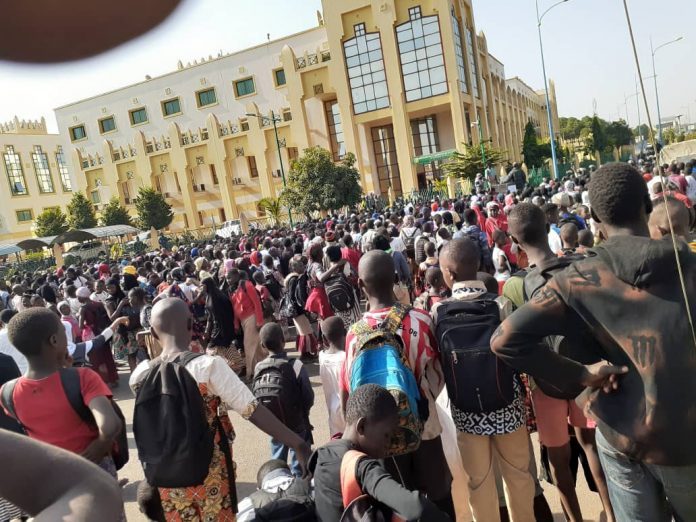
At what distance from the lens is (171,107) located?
44031 millimetres

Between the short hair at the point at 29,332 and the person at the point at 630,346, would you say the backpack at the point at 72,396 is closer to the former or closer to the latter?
the short hair at the point at 29,332

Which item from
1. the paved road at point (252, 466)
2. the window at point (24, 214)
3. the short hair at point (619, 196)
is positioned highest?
the window at point (24, 214)

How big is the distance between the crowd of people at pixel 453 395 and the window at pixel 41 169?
735mm

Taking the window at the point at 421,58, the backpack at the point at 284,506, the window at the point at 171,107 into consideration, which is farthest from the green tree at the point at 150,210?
the backpack at the point at 284,506

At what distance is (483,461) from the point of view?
2.83m

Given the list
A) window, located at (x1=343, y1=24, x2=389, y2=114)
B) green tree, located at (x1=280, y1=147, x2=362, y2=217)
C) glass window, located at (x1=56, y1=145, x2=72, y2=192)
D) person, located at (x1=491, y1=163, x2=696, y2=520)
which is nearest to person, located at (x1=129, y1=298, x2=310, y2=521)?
person, located at (x1=491, y1=163, x2=696, y2=520)

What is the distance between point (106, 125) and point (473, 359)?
49.2 m

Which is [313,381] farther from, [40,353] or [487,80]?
[487,80]

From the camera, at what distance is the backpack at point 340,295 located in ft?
19.8

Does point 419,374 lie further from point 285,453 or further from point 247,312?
point 247,312

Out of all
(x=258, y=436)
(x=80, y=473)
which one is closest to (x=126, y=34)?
(x=80, y=473)

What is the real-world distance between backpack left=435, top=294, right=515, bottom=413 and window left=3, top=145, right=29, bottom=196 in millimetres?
1934

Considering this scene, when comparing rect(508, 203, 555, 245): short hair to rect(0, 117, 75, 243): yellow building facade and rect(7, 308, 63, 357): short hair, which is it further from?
rect(7, 308, 63, 357): short hair

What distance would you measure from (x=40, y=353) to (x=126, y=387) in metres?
5.57
